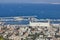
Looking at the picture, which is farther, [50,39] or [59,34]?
[59,34]

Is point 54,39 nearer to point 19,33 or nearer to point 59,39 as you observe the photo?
point 59,39

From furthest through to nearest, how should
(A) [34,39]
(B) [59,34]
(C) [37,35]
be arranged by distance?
1. (B) [59,34]
2. (C) [37,35]
3. (A) [34,39]

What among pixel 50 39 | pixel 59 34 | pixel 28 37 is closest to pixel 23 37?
pixel 28 37

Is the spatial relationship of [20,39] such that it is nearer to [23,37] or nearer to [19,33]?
[23,37]

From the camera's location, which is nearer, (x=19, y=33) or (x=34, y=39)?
(x=34, y=39)

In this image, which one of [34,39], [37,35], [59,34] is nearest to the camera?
[34,39]

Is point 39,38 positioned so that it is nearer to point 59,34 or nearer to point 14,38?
point 14,38

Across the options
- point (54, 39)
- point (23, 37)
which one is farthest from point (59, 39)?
point (23, 37)

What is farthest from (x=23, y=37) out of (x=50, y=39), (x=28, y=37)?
(x=50, y=39)
